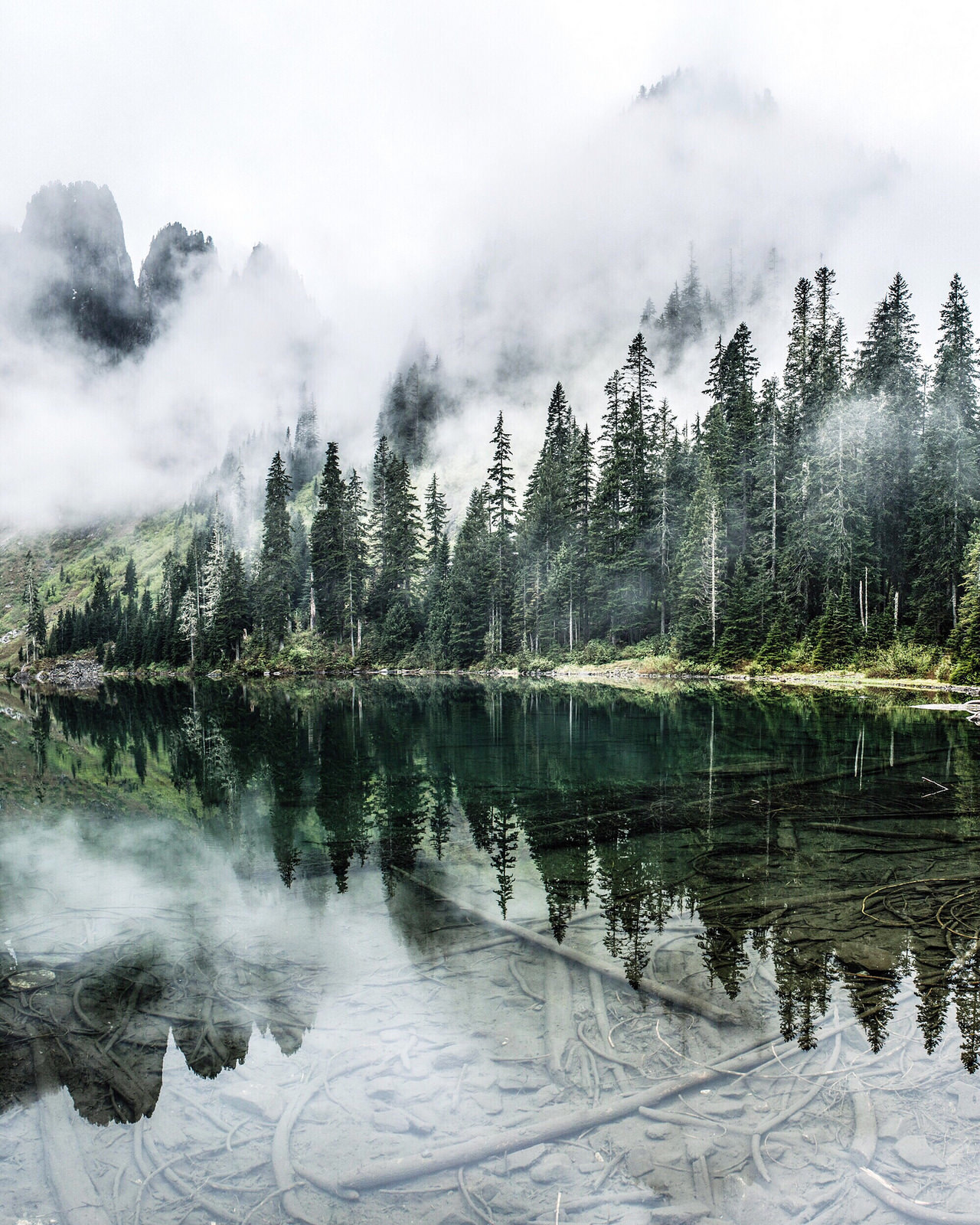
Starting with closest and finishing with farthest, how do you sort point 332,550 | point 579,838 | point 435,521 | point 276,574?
point 579,838, point 276,574, point 332,550, point 435,521

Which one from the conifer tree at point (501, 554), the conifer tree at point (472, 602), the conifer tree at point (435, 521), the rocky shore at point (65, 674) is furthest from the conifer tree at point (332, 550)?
the rocky shore at point (65, 674)

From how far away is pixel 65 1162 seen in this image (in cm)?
415

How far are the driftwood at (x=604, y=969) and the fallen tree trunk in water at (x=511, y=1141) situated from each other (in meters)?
0.69

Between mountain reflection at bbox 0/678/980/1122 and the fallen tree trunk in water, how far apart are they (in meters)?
1.13

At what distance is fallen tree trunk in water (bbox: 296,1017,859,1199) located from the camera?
3992 mm

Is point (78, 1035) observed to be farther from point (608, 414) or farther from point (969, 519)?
point (608, 414)

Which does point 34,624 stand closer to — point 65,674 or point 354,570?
point 65,674

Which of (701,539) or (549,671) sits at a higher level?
(701,539)

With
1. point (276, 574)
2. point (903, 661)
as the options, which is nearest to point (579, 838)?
point (903, 661)

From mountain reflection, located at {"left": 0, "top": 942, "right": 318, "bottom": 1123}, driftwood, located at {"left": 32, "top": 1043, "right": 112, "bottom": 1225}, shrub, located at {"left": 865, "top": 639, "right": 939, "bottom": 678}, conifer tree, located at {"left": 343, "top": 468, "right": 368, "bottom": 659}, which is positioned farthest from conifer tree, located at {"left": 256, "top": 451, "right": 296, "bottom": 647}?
→ driftwood, located at {"left": 32, "top": 1043, "right": 112, "bottom": 1225}

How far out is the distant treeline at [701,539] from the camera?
4644 cm

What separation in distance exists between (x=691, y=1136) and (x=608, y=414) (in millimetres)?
70508

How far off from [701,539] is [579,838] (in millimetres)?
48261

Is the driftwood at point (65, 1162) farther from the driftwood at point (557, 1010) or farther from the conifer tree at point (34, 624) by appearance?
the conifer tree at point (34, 624)
